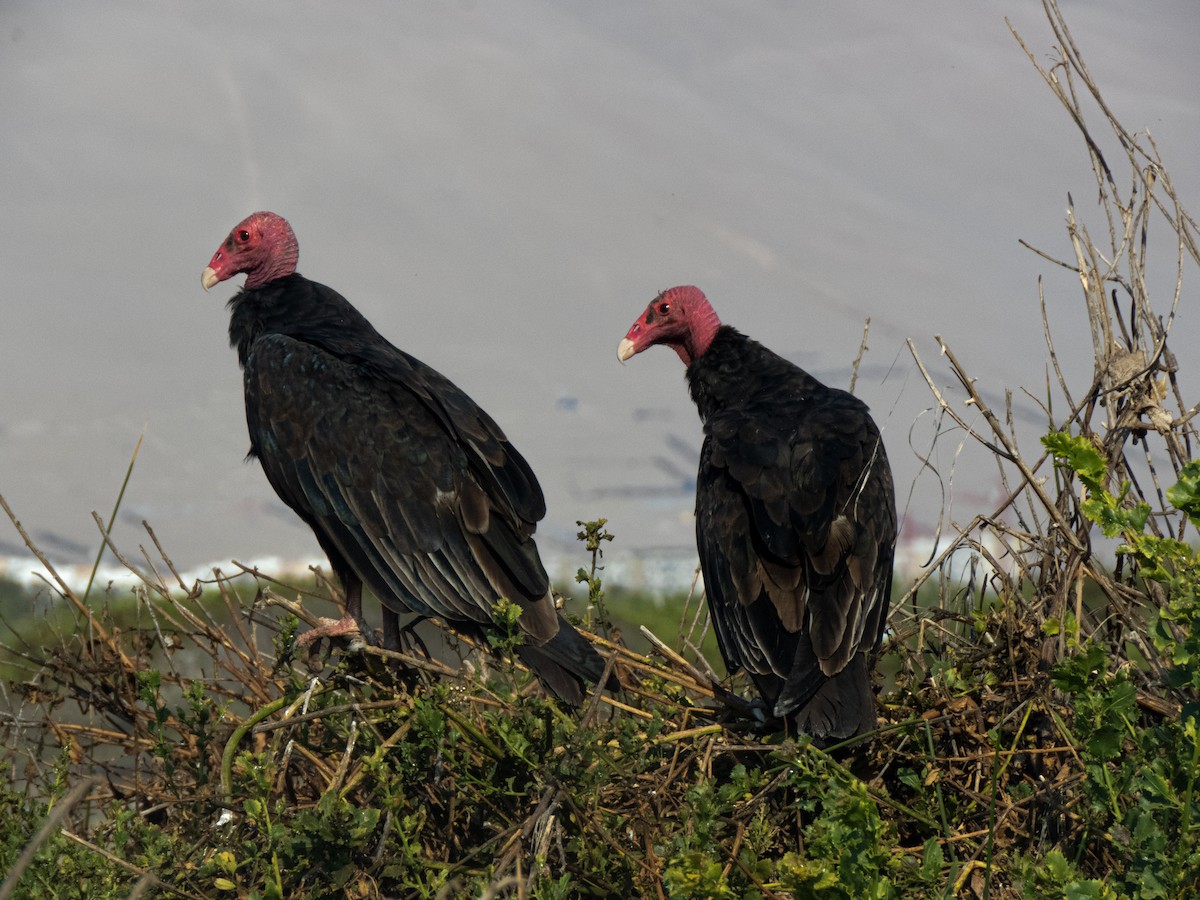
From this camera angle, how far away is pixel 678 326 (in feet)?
14.8

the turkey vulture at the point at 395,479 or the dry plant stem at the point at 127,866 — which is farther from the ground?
the turkey vulture at the point at 395,479

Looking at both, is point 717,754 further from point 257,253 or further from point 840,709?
point 257,253

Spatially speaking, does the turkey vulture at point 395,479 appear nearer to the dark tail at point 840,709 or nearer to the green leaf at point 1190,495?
the dark tail at point 840,709

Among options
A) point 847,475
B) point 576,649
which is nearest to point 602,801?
point 576,649

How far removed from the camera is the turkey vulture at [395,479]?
343cm

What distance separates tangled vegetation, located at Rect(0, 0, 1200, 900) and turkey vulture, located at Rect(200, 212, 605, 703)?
1.01 feet

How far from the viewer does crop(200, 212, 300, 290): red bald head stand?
14.9ft

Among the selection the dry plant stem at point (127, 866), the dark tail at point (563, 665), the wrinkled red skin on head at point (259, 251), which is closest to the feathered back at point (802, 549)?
the dark tail at point (563, 665)

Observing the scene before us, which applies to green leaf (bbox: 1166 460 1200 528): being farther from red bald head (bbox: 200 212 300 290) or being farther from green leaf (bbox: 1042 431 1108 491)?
red bald head (bbox: 200 212 300 290)

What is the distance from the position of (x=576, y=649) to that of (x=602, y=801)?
507 mm

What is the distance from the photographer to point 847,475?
3293mm

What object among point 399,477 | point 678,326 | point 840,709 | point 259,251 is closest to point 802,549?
point 840,709

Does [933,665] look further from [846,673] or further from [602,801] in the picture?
[602,801]

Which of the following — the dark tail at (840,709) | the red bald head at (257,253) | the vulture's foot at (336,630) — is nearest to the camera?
the dark tail at (840,709)
